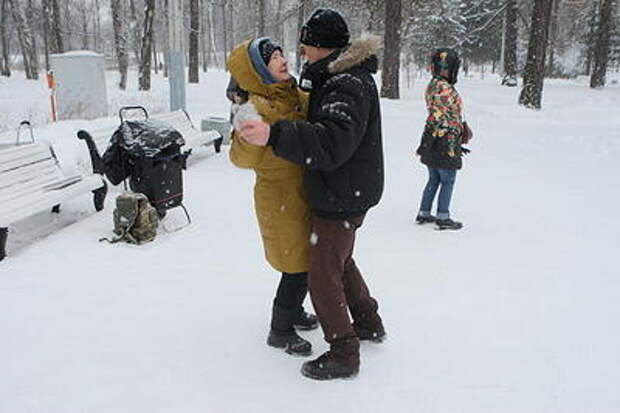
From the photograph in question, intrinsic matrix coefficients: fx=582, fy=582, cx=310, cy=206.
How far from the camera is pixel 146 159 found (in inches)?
213

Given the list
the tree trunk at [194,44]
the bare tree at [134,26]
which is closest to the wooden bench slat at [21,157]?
the bare tree at [134,26]

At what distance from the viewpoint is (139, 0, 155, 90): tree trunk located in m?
21.3

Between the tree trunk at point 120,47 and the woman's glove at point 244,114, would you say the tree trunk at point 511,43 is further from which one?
the woman's glove at point 244,114

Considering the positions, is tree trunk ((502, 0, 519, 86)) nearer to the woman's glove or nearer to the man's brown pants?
the man's brown pants

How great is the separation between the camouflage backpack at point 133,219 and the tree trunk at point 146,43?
1787 cm

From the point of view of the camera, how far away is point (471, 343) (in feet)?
11.6

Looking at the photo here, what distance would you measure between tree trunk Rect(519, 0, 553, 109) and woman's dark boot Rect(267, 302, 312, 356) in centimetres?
1359

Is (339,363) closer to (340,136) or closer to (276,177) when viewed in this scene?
(276,177)

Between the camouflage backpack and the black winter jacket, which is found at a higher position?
the black winter jacket

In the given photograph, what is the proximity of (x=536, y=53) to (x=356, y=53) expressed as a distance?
1392cm

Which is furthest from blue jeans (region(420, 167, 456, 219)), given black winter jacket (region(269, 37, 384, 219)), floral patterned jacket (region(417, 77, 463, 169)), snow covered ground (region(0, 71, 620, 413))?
black winter jacket (region(269, 37, 384, 219))

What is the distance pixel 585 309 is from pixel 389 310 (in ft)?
4.53

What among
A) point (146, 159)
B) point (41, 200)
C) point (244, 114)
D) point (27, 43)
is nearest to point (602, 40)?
point (146, 159)

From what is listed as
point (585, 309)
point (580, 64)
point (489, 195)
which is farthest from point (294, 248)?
point (580, 64)
